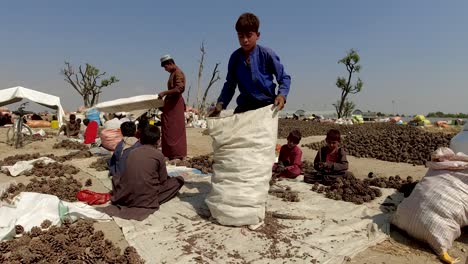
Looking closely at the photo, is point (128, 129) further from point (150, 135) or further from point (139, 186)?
point (139, 186)

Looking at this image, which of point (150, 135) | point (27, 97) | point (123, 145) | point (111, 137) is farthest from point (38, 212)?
point (27, 97)

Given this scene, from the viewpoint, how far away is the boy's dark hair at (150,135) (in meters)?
3.65

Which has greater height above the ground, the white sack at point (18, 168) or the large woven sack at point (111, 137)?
the large woven sack at point (111, 137)

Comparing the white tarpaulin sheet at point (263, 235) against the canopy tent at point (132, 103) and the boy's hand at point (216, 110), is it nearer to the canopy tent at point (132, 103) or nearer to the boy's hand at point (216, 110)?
the boy's hand at point (216, 110)

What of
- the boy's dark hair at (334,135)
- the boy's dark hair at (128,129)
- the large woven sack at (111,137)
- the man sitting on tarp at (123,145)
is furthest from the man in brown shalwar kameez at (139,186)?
the large woven sack at (111,137)

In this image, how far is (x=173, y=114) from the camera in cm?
604

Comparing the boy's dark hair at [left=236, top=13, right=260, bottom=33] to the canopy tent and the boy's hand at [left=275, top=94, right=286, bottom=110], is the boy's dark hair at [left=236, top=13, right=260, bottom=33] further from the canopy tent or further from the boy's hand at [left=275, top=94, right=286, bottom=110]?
the canopy tent

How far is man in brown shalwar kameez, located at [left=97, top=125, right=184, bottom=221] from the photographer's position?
3396mm

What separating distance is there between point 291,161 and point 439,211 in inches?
96.8

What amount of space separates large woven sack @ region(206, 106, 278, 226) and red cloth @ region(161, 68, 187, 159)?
2.86 meters

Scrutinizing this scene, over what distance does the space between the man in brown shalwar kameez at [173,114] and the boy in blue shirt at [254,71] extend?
7.51 ft

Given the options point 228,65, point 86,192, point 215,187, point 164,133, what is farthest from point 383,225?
point 164,133

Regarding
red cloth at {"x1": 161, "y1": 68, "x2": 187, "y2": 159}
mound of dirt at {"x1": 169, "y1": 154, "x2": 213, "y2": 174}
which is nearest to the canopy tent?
red cloth at {"x1": 161, "y1": 68, "x2": 187, "y2": 159}

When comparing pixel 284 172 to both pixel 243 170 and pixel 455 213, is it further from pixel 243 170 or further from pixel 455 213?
pixel 455 213
